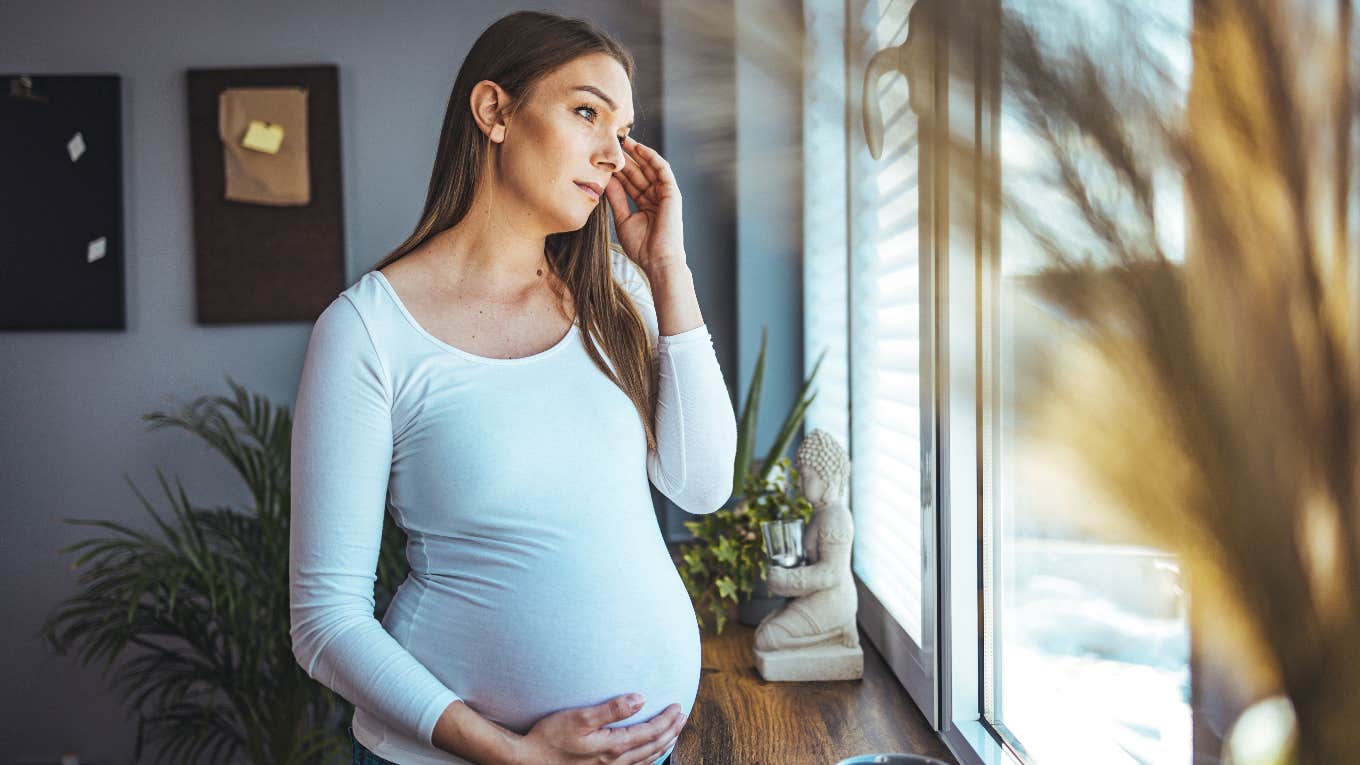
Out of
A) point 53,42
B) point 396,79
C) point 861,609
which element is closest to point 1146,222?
point 861,609

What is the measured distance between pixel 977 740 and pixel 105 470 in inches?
105

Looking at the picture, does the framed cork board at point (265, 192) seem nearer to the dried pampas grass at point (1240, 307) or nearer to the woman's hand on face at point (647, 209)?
the woman's hand on face at point (647, 209)

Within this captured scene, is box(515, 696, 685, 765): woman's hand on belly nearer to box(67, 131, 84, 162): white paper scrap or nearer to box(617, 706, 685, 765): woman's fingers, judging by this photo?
box(617, 706, 685, 765): woman's fingers

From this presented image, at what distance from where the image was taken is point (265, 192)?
269 centimetres

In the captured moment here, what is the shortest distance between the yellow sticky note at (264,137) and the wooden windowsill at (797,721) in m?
1.95

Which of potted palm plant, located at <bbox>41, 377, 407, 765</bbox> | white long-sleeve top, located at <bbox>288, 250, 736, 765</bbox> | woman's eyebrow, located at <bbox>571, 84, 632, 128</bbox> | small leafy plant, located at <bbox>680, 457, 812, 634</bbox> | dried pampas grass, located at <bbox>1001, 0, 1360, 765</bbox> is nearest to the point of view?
dried pampas grass, located at <bbox>1001, 0, 1360, 765</bbox>

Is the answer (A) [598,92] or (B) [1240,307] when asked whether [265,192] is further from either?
(B) [1240,307]

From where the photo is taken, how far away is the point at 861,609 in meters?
1.71

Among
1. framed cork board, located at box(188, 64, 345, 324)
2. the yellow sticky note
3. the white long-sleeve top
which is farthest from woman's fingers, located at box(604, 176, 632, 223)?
the yellow sticky note

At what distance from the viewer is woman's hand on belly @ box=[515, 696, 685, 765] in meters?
0.94

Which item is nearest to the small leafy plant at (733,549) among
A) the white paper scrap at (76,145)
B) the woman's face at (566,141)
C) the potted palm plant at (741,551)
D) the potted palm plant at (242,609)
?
the potted palm plant at (741,551)

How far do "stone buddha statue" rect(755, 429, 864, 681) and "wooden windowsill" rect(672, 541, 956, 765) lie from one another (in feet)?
0.07

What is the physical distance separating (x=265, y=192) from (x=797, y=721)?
84.9 inches

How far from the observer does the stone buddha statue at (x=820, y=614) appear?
4.74ft
